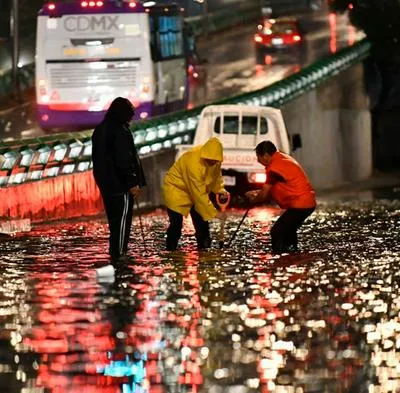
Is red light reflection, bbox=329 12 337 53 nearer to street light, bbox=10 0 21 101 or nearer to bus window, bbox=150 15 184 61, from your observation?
street light, bbox=10 0 21 101

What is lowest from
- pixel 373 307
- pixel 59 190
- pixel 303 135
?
pixel 303 135

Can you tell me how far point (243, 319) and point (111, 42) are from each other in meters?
28.0

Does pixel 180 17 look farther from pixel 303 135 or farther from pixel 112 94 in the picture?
pixel 303 135

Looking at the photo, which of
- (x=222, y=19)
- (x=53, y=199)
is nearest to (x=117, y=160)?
(x=53, y=199)

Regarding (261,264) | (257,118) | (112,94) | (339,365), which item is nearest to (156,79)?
(112,94)

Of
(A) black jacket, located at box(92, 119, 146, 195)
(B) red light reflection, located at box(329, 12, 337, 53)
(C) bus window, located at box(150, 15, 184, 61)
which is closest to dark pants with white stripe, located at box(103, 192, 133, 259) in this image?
(A) black jacket, located at box(92, 119, 146, 195)

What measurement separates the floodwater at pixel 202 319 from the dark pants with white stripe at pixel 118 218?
307 millimetres

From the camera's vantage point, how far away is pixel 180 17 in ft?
147

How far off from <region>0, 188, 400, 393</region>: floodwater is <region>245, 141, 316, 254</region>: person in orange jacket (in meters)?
0.29

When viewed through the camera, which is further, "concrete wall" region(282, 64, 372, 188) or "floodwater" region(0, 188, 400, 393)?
"concrete wall" region(282, 64, 372, 188)

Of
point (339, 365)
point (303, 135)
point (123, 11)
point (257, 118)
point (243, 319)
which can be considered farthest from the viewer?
point (303, 135)

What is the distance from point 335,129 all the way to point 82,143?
90.4 ft

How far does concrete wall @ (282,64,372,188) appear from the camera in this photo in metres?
52.1

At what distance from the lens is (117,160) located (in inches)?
680
